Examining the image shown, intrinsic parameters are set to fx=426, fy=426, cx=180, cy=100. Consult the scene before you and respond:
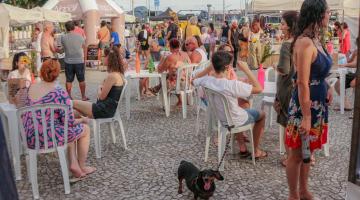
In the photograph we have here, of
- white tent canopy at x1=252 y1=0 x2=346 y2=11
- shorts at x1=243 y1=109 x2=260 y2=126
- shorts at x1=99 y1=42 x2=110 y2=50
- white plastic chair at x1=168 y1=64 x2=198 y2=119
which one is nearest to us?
shorts at x1=243 y1=109 x2=260 y2=126

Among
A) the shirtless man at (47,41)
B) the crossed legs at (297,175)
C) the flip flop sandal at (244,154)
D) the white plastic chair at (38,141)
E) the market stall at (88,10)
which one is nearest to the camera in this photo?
the crossed legs at (297,175)

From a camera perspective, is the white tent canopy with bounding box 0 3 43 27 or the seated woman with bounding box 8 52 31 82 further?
the white tent canopy with bounding box 0 3 43 27

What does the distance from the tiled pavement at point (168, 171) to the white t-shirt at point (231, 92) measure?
1.70 feet

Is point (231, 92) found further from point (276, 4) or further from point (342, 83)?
point (276, 4)

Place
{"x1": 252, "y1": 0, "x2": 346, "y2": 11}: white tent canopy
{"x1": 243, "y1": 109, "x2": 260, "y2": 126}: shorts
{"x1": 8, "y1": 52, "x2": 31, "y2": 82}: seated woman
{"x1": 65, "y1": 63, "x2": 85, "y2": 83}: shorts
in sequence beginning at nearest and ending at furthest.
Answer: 1. {"x1": 243, "y1": 109, "x2": 260, "y2": 126}: shorts
2. {"x1": 8, "y1": 52, "x2": 31, "y2": 82}: seated woman
3. {"x1": 65, "y1": 63, "x2": 85, "y2": 83}: shorts
4. {"x1": 252, "y1": 0, "x2": 346, "y2": 11}: white tent canopy

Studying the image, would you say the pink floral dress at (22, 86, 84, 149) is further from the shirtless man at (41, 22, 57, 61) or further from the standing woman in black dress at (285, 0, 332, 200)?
the shirtless man at (41, 22, 57, 61)

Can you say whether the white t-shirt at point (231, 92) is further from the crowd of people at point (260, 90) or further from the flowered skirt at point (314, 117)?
the flowered skirt at point (314, 117)

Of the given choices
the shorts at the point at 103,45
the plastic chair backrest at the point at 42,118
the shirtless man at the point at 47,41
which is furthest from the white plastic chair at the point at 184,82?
the shorts at the point at 103,45

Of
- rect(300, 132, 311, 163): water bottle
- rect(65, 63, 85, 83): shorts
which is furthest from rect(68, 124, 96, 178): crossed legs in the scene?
rect(65, 63, 85, 83): shorts

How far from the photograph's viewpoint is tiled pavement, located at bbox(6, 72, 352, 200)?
3645 millimetres

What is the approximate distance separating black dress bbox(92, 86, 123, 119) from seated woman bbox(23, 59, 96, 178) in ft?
1.77

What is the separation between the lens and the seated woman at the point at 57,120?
12.0 feet

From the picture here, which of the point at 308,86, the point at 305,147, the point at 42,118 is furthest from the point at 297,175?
the point at 42,118

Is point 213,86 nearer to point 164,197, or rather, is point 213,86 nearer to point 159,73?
point 164,197
